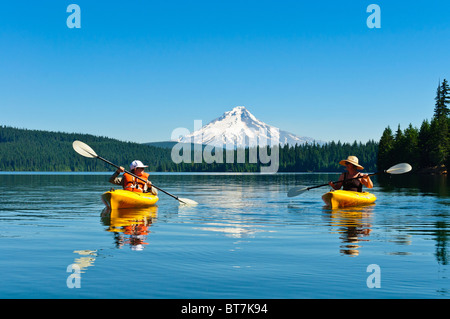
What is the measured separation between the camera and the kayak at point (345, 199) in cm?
2228

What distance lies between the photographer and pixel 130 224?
16641 mm

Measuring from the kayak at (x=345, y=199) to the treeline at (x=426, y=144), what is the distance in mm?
83519

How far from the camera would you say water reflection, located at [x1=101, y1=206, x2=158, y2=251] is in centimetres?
1252

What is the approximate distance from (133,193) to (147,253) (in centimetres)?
1132

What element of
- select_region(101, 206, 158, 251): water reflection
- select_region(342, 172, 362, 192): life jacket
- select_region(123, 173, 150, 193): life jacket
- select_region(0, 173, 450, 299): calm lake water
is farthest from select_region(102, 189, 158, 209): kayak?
select_region(342, 172, 362, 192): life jacket

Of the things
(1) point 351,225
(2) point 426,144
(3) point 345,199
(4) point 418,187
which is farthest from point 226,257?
(2) point 426,144

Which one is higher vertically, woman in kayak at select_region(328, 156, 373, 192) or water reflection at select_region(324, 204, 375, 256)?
woman in kayak at select_region(328, 156, 373, 192)

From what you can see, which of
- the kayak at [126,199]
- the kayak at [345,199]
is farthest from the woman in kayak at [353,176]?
the kayak at [126,199]

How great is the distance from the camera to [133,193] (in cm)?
2194

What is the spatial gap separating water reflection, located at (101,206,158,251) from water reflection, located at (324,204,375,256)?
493 centimetres

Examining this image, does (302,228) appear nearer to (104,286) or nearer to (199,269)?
(199,269)

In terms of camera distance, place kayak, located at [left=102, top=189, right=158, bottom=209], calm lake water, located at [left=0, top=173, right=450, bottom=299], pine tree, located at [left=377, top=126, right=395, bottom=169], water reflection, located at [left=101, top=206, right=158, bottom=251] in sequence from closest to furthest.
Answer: calm lake water, located at [left=0, top=173, right=450, bottom=299] < water reflection, located at [left=101, top=206, right=158, bottom=251] < kayak, located at [left=102, top=189, right=158, bottom=209] < pine tree, located at [left=377, top=126, right=395, bottom=169]

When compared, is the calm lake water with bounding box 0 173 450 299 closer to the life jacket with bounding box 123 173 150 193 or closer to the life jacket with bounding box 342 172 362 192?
the life jacket with bounding box 123 173 150 193

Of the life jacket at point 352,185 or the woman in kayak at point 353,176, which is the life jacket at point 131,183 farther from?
the life jacket at point 352,185
